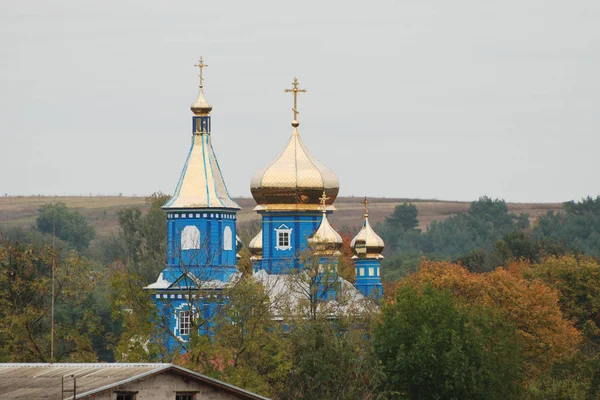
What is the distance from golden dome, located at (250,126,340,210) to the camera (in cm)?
6950

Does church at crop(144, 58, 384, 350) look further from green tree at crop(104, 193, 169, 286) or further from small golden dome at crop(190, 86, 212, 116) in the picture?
green tree at crop(104, 193, 169, 286)

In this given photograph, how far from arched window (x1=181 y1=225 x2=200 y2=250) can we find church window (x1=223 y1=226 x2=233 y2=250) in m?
1.07

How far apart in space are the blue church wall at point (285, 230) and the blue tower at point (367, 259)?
1.75 m

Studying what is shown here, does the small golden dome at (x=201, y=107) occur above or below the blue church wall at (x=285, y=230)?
above

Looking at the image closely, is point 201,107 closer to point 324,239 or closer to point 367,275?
point 324,239

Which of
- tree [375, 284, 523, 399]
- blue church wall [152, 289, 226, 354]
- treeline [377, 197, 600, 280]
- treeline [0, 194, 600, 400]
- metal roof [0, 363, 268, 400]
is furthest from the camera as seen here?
treeline [377, 197, 600, 280]

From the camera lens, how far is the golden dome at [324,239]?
64.1 metres

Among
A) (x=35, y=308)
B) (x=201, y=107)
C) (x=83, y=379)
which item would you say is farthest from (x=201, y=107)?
(x=83, y=379)

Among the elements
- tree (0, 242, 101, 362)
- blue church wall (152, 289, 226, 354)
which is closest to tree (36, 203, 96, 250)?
blue church wall (152, 289, 226, 354)

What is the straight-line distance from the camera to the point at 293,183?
228ft

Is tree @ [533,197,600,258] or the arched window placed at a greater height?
tree @ [533,197,600,258]

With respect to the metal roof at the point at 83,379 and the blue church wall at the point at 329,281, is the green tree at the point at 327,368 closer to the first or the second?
the blue church wall at the point at 329,281

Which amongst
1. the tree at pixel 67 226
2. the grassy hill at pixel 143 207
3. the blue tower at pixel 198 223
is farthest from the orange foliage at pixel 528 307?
the grassy hill at pixel 143 207

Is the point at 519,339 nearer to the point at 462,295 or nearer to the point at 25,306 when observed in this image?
the point at 462,295
